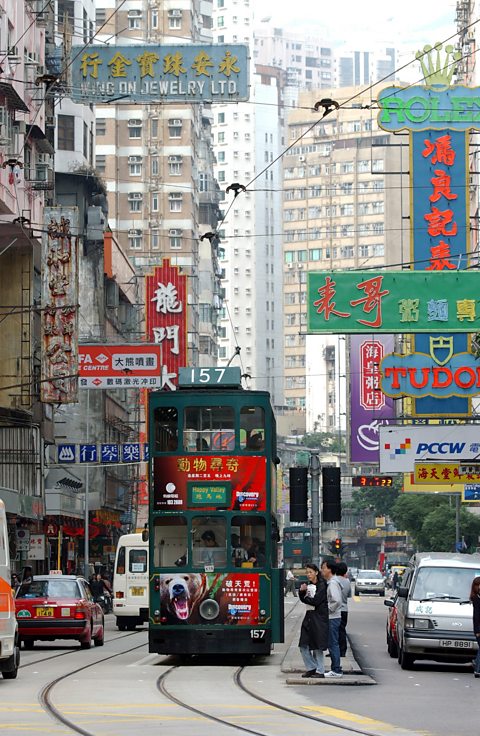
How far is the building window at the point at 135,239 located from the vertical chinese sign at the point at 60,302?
6588 centimetres

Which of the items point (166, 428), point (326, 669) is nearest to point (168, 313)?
point (166, 428)

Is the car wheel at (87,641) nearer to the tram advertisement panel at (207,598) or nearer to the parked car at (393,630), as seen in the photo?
the parked car at (393,630)

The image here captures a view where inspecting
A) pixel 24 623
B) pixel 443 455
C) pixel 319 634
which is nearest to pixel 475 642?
pixel 319 634

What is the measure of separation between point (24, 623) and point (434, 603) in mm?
9217

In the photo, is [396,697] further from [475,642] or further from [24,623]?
[24,623]

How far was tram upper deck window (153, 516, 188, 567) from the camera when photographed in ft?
80.0

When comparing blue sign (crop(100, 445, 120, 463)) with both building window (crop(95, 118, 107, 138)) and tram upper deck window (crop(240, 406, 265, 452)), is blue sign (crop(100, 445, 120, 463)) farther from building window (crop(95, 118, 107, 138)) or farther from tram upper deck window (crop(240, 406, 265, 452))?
building window (crop(95, 118, 107, 138))

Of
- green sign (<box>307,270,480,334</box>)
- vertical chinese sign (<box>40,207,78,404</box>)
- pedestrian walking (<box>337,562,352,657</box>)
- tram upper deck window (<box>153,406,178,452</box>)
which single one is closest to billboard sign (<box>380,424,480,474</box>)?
green sign (<box>307,270,480,334</box>)

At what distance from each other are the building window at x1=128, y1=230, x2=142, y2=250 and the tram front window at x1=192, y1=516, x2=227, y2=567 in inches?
3449

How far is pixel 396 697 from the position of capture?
60.1ft

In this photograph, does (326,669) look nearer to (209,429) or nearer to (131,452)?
(209,429)

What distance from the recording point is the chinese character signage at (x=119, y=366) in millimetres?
44219

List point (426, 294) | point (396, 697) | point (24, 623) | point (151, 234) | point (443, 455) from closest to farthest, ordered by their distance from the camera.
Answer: point (396, 697) → point (24, 623) → point (426, 294) → point (443, 455) → point (151, 234)

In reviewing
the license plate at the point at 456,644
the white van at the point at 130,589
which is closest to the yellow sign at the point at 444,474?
the white van at the point at 130,589
